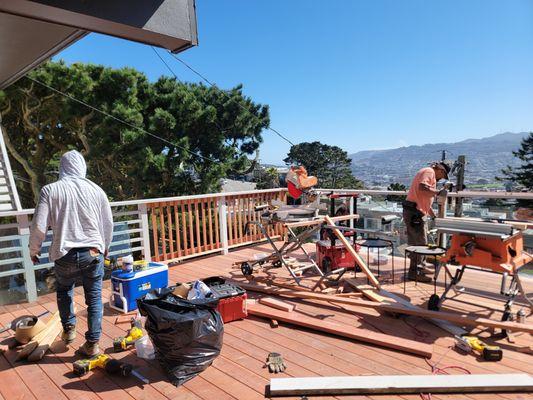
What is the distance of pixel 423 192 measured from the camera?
3.64 m

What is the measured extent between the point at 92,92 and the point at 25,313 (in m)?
9.12

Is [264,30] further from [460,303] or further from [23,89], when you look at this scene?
[460,303]

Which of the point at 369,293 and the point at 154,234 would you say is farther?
the point at 154,234

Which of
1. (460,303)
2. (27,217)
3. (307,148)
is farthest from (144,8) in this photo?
(307,148)

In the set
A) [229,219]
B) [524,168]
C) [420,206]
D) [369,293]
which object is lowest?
[369,293]

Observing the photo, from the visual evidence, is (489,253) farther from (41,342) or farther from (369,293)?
(41,342)

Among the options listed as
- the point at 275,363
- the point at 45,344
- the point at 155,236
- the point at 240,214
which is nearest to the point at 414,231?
the point at 275,363

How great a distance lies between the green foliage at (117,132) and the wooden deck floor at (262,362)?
28.8 feet

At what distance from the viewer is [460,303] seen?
3.17 meters

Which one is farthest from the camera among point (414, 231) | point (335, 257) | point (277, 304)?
point (335, 257)

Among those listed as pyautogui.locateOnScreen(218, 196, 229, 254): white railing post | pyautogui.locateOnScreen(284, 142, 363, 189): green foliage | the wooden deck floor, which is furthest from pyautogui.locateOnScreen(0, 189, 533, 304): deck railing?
pyautogui.locateOnScreen(284, 142, 363, 189): green foliage

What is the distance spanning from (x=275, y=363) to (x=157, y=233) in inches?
127

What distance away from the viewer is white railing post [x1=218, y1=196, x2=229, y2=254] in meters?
5.23

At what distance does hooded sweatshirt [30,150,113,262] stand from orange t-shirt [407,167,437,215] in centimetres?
320
